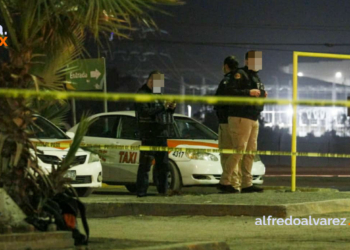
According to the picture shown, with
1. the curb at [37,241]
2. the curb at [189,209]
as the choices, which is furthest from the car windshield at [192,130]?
the curb at [37,241]

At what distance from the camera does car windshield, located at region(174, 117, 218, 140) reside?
45.6 ft

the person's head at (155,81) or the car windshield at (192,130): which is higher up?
the person's head at (155,81)

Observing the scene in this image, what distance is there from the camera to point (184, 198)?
1034 cm

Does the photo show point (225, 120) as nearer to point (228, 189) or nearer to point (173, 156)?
point (228, 189)

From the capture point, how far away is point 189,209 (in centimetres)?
955

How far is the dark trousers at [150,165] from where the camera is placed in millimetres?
11119

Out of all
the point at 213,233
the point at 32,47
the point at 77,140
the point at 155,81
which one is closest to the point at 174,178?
the point at 155,81

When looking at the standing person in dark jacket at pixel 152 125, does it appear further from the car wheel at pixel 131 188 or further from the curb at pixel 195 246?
the curb at pixel 195 246

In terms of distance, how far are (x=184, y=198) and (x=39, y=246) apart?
4.63 m

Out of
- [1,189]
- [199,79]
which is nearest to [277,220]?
[1,189]

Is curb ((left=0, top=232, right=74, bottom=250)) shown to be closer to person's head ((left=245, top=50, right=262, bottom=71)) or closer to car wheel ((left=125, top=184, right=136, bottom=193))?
person's head ((left=245, top=50, right=262, bottom=71))

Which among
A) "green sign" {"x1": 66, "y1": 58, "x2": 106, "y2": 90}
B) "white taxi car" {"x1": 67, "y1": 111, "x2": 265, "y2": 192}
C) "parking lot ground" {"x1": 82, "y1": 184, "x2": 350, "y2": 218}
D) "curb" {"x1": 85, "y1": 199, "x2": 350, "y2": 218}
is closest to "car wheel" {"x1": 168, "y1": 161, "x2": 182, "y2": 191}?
"white taxi car" {"x1": 67, "y1": 111, "x2": 265, "y2": 192}

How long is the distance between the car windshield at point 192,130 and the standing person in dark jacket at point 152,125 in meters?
2.44

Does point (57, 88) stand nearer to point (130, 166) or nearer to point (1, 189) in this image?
point (1, 189)
